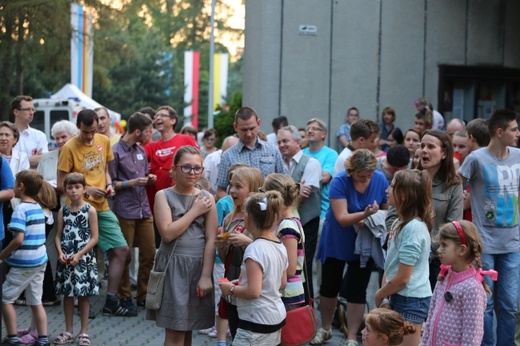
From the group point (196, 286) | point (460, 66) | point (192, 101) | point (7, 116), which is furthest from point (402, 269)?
point (192, 101)

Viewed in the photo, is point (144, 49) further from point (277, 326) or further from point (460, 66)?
point (277, 326)

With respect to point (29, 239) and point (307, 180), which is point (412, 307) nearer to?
point (307, 180)

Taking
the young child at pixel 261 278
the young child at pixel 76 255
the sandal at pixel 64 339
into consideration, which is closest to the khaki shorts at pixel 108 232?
the young child at pixel 76 255

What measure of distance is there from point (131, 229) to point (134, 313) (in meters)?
0.95

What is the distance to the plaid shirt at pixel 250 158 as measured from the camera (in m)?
9.12

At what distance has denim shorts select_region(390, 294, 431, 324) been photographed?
6750 mm

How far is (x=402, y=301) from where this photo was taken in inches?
267

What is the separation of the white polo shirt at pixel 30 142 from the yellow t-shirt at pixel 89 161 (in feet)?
3.85

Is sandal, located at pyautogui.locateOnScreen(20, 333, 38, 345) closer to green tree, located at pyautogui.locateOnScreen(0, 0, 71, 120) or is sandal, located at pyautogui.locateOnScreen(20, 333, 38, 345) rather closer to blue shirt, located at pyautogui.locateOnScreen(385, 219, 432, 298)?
blue shirt, located at pyautogui.locateOnScreen(385, 219, 432, 298)

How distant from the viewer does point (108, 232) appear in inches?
398

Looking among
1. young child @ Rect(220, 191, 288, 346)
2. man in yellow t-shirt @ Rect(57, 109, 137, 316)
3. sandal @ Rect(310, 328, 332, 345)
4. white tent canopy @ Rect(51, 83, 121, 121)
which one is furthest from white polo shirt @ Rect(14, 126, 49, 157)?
white tent canopy @ Rect(51, 83, 121, 121)

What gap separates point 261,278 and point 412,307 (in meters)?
1.19

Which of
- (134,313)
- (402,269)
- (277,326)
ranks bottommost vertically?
(134,313)

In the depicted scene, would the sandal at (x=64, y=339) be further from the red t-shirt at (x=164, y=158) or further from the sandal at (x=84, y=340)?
the red t-shirt at (x=164, y=158)
